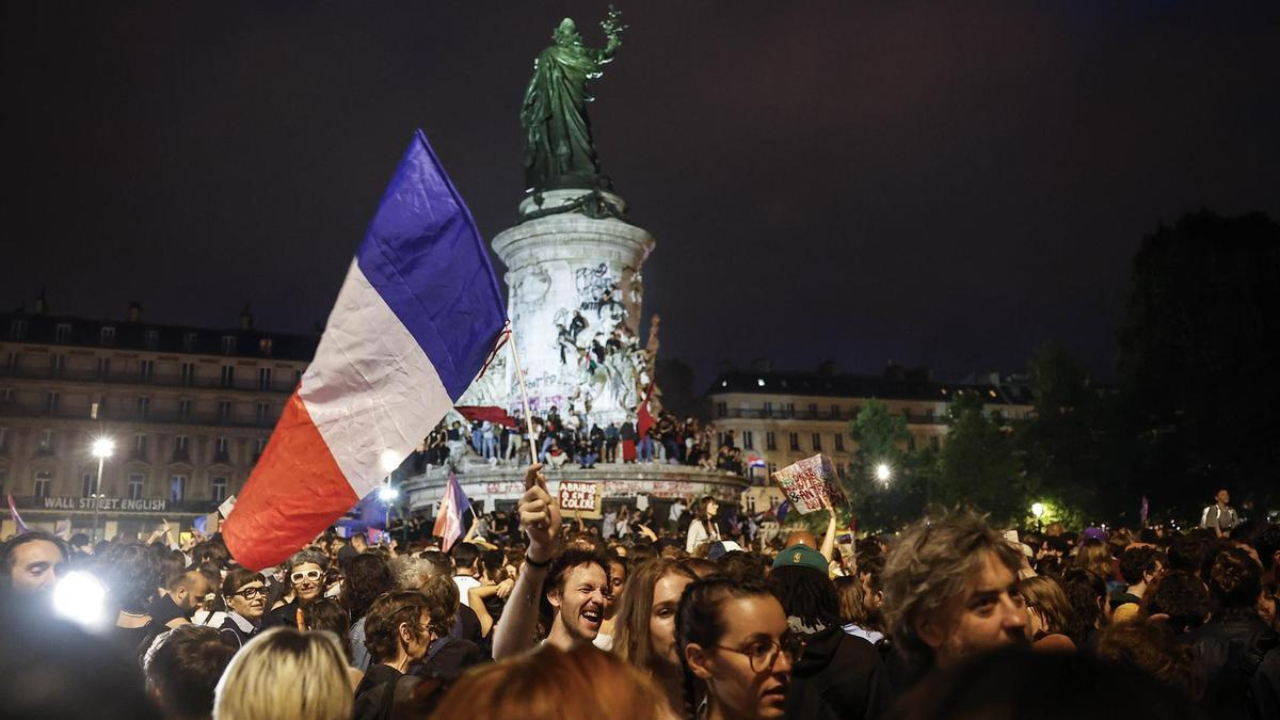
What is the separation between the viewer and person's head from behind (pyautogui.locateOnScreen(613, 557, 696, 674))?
4.59 metres

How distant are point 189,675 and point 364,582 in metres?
3.20

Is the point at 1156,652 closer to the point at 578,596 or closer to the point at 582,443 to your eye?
the point at 578,596

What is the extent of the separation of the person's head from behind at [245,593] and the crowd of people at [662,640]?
0.07 feet

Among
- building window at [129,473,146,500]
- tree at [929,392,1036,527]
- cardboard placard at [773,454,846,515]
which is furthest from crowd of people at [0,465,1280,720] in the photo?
building window at [129,473,146,500]

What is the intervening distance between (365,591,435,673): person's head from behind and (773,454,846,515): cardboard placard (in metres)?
9.48

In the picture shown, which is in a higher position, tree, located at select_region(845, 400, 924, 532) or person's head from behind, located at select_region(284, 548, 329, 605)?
tree, located at select_region(845, 400, 924, 532)

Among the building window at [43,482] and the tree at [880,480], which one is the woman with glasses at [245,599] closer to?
the tree at [880,480]

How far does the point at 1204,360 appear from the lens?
36.4 metres

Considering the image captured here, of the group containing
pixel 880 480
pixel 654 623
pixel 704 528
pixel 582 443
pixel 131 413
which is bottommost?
pixel 654 623

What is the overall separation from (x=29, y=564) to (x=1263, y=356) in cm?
3822

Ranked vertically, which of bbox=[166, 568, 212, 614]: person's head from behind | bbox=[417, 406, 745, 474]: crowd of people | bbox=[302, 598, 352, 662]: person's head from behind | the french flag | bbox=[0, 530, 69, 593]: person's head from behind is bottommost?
bbox=[302, 598, 352, 662]: person's head from behind

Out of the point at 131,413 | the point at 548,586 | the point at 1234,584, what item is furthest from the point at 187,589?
the point at 131,413

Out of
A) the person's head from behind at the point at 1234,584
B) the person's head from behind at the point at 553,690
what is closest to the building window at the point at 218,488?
the person's head from behind at the point at 1234,584

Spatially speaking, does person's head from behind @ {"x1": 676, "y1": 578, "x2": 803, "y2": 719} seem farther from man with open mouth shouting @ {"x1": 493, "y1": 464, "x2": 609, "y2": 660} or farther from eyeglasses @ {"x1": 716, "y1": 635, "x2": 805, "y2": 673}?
man with open mouth shouting @ {"x1": 493, "y1": 464, "x2": 609, "y2": 660}
